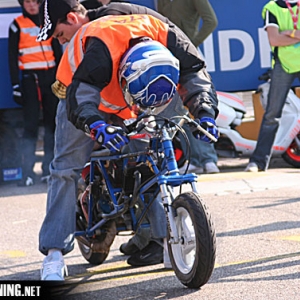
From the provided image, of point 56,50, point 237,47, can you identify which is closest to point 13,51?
point 56,50

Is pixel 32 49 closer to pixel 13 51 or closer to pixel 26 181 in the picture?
pixel 13 51

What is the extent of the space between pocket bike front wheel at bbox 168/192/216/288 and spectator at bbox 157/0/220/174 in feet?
16.2

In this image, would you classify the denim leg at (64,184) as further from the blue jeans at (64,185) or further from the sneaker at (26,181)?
the sneaker at (26,181)

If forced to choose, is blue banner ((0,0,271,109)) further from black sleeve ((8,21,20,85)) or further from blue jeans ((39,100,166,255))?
blue jeans ((39,100,166,255))

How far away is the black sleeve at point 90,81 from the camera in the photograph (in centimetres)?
473

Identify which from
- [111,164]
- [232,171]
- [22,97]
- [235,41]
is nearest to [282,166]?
[232,171]

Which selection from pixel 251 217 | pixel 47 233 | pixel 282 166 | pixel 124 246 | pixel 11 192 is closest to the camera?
pixel 47 233

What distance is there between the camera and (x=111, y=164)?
5.29 m

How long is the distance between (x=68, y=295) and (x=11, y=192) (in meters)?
4.88

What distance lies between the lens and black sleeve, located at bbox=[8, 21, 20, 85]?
9.86 metres

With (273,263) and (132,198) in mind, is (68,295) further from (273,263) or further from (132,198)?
(273,263)

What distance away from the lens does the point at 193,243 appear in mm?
4578

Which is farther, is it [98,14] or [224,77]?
[224,77]

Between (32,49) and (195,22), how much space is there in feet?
6.04
